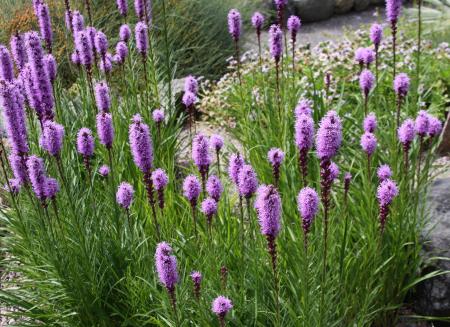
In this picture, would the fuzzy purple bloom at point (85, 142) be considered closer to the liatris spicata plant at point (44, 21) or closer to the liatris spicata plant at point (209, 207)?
the liatris spicata plant at point (209, 207)

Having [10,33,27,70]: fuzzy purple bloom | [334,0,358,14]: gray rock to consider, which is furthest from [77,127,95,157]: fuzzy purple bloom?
[334,0,358,14]: gray rock

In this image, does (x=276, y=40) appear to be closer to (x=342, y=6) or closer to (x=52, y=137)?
(x=52, y=137)

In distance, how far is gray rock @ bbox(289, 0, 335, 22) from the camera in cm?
1107

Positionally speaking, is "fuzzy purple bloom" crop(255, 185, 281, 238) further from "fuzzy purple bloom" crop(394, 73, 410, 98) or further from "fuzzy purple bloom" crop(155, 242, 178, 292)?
"fuzzy purple bloom" crop(394, 73, 410, 98)

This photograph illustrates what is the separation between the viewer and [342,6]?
11570 mm

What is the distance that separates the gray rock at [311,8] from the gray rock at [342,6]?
26 cm

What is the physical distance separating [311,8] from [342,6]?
0.78m

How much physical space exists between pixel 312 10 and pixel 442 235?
8124 mm

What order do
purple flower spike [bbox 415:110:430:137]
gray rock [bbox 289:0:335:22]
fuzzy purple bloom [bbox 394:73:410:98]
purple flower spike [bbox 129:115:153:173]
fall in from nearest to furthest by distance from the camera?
purple flower spike [bbox 129:115:153:173], purple flower spike [bbox 415:110:430:137], fuzzy purple bloom [bbox 394:73:410:98], gray rock [bbox 289:0:335:22]

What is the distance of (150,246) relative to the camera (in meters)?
3.62

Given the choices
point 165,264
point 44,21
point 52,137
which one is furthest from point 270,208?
point 44,21

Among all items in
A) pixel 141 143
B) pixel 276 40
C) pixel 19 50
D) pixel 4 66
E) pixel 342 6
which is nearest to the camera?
pixel 141 143

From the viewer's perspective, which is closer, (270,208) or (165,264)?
(270,208)

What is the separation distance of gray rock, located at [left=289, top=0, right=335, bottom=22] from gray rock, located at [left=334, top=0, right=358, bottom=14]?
26cm
